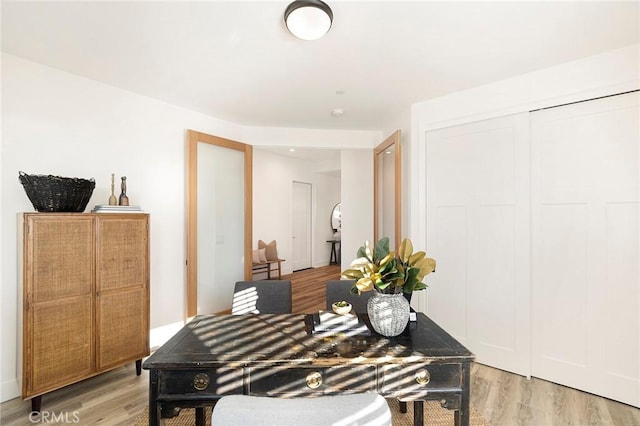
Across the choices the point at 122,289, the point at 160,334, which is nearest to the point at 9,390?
the point at 122,289

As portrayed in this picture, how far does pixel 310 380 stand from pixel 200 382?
419 mm

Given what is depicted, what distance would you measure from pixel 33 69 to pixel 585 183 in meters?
4.27

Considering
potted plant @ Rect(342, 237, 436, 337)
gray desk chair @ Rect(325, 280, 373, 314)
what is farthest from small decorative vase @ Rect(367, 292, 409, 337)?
gray desk chair @ Rect(325, 280, 373, 314)

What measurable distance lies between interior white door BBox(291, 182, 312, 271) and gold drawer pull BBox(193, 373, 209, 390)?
5.92 metres

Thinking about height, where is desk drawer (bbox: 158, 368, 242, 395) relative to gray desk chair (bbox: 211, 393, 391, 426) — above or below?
below

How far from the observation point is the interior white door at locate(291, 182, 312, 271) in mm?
7215

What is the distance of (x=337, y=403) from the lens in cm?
77

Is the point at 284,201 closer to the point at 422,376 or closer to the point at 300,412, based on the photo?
the point at 422,376

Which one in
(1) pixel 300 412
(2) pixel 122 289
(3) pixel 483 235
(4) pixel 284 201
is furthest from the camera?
(4) pixel 284 201

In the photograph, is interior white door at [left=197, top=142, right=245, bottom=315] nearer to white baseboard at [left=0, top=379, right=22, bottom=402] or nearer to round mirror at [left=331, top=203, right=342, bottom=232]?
white baseboard at [left=0, top=379, right=22, bottom=402]

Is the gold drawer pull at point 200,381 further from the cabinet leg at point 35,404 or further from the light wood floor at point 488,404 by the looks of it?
the cabinet leg at point 35,404

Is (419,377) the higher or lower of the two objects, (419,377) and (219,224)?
the lower

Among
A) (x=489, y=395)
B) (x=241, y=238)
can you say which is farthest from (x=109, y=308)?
(x=489, y=395)

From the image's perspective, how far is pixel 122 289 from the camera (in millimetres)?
2439
